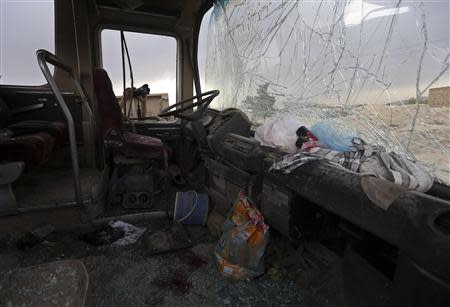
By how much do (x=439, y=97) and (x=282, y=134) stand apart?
68cm

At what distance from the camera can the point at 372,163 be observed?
1.11 m

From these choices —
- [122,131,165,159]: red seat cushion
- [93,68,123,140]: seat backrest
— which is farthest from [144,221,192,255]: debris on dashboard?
[93,68,123,140]: seat backrest

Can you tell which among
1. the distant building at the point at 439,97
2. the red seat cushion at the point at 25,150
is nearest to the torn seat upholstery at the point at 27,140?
the red seat cushion at the point at 25,150

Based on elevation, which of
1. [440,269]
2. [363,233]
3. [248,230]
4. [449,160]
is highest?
[449,160]

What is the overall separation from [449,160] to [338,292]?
0.68 metres

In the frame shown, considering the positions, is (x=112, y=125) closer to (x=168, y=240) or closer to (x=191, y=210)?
(x=191, y=210)

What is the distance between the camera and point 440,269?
2.35ft

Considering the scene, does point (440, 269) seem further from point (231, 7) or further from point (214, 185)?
point (231, 7)

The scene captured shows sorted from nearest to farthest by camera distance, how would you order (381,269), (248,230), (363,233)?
(381,269) → (363,233) → (248,230)

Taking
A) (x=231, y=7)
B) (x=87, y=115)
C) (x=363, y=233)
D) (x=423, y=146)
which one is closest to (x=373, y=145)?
(x=423, y=146)

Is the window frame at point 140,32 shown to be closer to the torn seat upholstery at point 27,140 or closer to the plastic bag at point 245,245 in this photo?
the torn seat upholstery at point 27,140

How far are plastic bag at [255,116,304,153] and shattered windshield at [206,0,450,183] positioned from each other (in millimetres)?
214

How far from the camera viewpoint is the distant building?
1007mm

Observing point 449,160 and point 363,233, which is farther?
point 363,233
